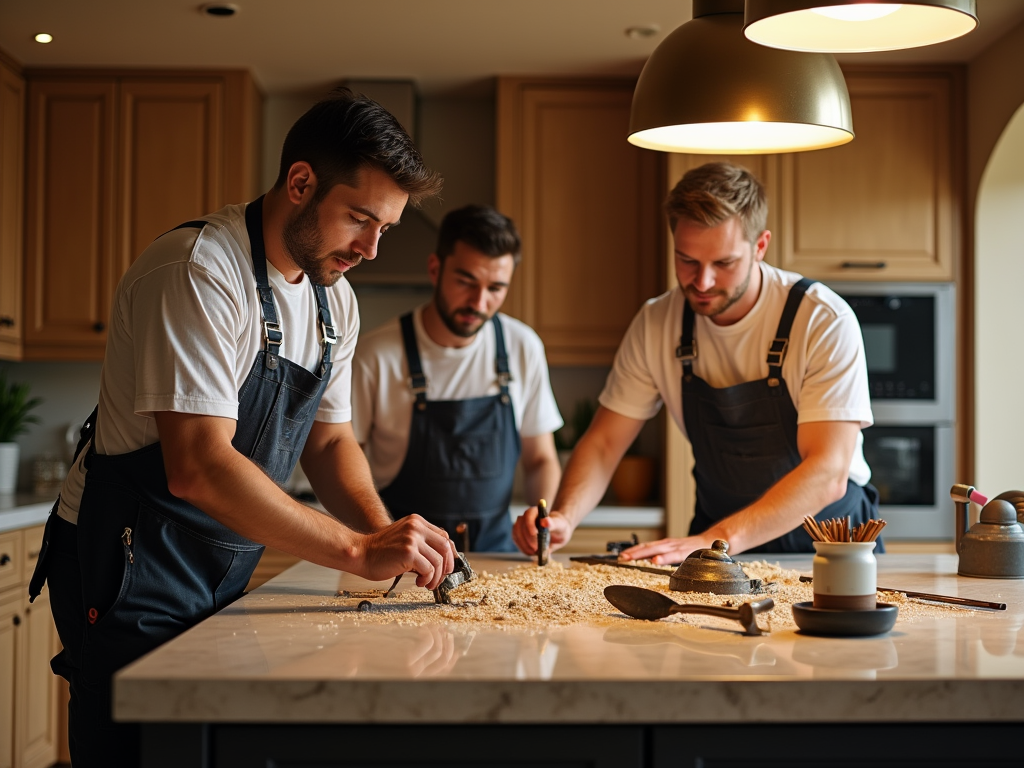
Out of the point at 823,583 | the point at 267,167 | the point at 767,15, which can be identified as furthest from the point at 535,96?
the point at 823,583

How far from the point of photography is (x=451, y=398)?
118 inches

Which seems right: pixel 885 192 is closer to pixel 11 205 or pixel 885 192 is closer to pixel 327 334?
pixel 327 334

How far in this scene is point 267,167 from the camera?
14.7ft

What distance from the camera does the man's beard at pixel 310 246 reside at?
5.80 feet

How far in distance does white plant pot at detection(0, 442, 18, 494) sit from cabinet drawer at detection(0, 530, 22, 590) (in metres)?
0.67

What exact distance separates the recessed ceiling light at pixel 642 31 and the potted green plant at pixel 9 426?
2666mm

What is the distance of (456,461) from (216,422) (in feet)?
4.78

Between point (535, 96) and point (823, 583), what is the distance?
313cm

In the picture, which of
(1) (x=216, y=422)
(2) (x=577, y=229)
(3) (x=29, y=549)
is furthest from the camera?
(2) (x=577, y=229)

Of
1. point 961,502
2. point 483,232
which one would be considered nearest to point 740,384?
point 961,502

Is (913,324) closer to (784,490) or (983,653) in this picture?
(784,490)

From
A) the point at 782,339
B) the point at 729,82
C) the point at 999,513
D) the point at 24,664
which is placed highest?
the point at 729,82

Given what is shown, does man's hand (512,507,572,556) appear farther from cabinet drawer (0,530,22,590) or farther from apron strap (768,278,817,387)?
cabinet drawer (0,530,22,590)

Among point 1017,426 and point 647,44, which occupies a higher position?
point 647,44
